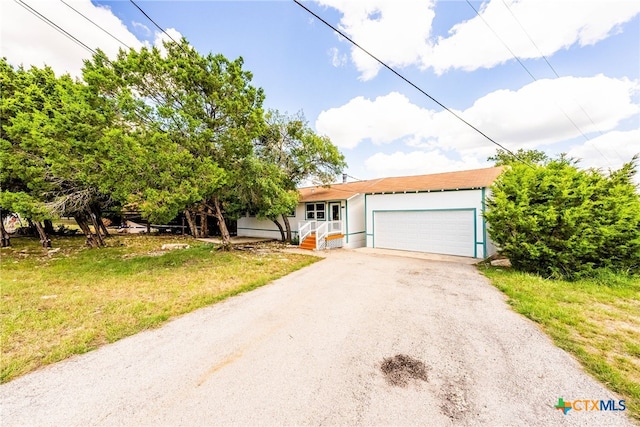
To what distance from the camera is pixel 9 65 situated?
33.9 ft

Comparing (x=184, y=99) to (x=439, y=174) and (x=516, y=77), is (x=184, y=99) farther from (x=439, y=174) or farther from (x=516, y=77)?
(x=439, y=174)

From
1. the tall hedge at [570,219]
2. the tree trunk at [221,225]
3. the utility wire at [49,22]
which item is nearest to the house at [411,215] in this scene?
the tall hedge at [570,219]

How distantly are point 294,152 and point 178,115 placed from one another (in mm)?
6155

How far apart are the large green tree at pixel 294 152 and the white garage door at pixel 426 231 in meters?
3.96

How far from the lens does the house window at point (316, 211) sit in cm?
1497

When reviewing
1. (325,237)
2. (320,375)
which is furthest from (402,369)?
(325,237)

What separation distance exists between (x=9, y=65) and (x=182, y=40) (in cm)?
867

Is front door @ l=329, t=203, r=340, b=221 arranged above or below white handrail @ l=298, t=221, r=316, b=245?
above

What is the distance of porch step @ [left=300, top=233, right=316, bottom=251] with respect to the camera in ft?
42.8

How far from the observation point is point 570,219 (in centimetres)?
640

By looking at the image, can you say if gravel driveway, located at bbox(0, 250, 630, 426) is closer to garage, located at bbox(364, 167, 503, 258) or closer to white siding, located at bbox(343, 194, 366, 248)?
garage, located at bbox(364, 167, 503, 258)

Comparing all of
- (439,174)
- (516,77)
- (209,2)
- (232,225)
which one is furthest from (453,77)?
(232,225)

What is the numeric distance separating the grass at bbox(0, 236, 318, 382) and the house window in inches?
177

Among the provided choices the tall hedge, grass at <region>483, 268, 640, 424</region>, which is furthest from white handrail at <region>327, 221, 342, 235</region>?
grass at <region>483, 268, 640, 424</region>
